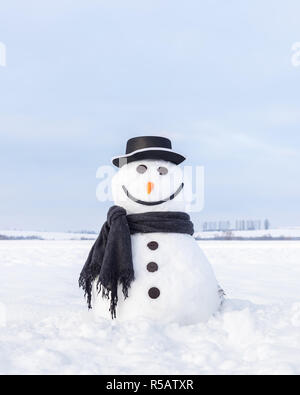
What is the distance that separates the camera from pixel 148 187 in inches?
166

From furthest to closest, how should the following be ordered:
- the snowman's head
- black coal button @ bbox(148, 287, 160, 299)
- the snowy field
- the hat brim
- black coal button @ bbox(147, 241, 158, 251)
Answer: the hat brim
the snowman's head
black coal button @ bbox(147, 241, 158, 251)
black coal button @ bbox(148, 287, 160, 299)
the snowy field

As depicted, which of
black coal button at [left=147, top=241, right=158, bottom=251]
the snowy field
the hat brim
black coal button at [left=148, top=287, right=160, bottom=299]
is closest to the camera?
the snowy field

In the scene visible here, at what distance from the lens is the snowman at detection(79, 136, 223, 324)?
3953 millimetres

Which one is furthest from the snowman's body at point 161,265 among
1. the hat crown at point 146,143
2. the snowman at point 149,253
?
the hat crown at point 146,143

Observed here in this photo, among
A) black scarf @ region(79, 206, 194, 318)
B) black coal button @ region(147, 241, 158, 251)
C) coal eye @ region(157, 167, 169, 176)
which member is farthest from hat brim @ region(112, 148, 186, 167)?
black coal button @ region(147, 241, 158, 251)

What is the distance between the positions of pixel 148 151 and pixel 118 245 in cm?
93

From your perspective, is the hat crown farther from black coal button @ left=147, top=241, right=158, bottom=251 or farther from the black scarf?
black coal button @ left=147, top=241, right=158, bottom=251

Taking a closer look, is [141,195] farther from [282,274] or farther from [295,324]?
[282,274]

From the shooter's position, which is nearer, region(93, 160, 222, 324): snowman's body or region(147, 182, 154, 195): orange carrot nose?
region(93, 160, 222, 324): snowman's body

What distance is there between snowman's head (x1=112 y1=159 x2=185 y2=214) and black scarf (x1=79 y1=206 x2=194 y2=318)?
89mm

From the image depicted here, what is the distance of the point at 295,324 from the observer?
409 cm

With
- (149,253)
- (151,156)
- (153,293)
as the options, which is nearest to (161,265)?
(149,253)

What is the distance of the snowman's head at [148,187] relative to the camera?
4238 millimetres

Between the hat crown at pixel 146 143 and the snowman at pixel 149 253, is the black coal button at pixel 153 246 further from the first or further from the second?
the hat crown at pixel 146 143
